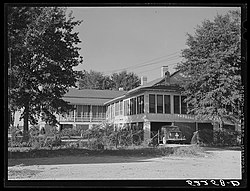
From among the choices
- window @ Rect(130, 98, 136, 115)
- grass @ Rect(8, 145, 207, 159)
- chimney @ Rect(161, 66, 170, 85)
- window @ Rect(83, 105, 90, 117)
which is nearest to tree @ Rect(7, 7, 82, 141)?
grass @ Rect(8, 145, 207, 159)

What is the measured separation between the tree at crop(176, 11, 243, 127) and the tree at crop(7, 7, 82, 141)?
17.4ft

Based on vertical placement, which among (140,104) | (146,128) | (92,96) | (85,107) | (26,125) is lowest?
(146,128)

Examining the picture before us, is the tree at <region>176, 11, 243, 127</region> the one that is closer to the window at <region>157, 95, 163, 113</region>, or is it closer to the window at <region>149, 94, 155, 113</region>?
the window at <region>157, 95, 163, 113</region>

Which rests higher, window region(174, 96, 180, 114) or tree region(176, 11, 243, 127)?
tree region(176, 11, 243, 127)

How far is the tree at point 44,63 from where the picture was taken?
7.32 m

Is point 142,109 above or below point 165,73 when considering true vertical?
below

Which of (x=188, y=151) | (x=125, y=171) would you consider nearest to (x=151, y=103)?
(x=188, y=151)

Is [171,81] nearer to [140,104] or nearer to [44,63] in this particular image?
[140,104]

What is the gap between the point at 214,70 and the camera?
13.3 m

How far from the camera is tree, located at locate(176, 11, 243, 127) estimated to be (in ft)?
41.7

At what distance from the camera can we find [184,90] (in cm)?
1620

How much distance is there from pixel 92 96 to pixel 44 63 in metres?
6.46

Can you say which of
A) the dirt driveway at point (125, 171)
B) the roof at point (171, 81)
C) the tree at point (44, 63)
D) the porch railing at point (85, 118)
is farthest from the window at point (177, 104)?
the tree at point (44, 63)
